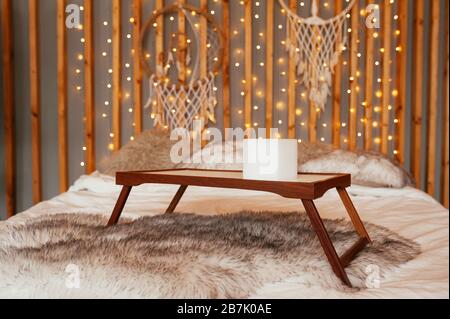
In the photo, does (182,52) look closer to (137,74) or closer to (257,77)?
(137,74)

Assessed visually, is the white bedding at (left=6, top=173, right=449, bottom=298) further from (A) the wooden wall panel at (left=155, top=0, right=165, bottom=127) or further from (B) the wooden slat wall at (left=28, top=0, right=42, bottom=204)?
(A) the wooden wall panel at (left=155, top=0, right=165, bottom=127)

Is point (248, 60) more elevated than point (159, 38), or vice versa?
point (159, 38)

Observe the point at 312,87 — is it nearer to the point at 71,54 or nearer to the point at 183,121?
the point at 183,121

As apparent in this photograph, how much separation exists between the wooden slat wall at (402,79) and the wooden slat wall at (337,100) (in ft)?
1.23

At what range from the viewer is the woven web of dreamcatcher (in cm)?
264

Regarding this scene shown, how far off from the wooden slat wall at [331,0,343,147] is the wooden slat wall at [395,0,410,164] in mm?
375

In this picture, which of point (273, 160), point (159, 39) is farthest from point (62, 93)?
point (273, 160)

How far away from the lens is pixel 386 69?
2.56 m

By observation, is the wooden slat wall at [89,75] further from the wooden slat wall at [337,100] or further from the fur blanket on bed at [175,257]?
the wooden slat wall at [337,100]

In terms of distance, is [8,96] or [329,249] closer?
[329,249]

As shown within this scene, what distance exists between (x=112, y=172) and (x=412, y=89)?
1.96 meters

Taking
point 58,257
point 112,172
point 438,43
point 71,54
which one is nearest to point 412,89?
point 438,43

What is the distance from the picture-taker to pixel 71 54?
2.69m

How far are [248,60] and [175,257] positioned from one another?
1.94 m
